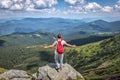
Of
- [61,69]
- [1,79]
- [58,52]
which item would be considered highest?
[58,52]

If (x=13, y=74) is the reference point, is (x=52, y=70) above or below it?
above

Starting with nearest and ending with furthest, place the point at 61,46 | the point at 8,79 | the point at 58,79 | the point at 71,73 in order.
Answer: the point at 61,46 → the point at 58,79 → the point at 71,73 → the point at 8,79

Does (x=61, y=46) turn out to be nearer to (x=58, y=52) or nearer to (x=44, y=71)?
(x=58, y=52)

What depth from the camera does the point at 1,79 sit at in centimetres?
5462

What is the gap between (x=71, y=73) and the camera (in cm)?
4047

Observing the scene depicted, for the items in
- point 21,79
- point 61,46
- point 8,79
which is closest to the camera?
point 61,46

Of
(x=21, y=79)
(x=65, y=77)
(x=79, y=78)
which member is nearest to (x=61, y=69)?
(x=65, y=77)

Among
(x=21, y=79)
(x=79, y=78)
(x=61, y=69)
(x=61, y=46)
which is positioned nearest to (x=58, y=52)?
(x=61, y=46)

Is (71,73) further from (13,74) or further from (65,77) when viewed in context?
(13,74)

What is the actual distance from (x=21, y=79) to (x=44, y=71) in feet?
37.8

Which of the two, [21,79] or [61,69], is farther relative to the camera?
[21,79]

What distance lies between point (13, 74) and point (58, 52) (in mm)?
23582

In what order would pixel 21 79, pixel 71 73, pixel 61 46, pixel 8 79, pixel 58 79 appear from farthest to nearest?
pixel 8 79 → pixel 21 79 → pixel 71 73 → pixel 58 79 → pixel 61 46

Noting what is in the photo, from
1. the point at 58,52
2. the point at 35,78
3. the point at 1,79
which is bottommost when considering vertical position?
the point at 1,79
